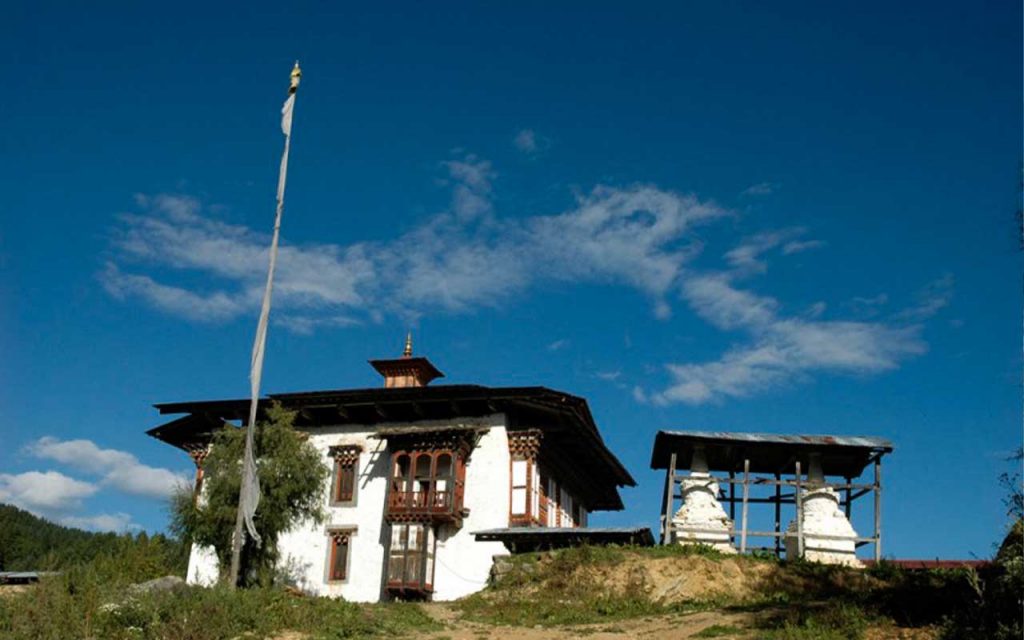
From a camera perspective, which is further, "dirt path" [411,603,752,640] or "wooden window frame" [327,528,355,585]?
"wooden window frame" [327,528,355,585]

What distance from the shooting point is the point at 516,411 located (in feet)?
128

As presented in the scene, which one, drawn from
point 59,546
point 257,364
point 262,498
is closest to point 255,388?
point 257,364

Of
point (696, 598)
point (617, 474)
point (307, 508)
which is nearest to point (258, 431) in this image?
point (307, 508)

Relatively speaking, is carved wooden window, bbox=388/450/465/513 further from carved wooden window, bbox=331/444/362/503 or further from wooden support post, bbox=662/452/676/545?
wooden support post, bbox=662/452/676/545

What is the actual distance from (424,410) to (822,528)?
16499mm

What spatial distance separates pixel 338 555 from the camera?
126ft

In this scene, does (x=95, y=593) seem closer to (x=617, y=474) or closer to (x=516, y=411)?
(x=516, y=411)

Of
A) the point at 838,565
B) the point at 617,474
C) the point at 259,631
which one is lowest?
the point at 259,631

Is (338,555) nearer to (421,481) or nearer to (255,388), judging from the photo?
(421,481)

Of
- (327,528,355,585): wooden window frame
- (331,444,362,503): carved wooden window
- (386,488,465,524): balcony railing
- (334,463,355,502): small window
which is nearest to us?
(386,488,465,524): balcony railing

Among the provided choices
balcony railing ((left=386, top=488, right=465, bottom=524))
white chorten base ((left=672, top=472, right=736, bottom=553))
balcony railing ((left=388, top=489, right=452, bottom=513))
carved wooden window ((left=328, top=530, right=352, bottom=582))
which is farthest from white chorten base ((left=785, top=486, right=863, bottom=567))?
carved wooden window ((left=328, top=530, right=352, bottom=582))

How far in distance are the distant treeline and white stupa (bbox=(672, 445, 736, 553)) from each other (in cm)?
1777

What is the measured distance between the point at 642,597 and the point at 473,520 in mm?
11415

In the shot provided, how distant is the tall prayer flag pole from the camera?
2514 cm
